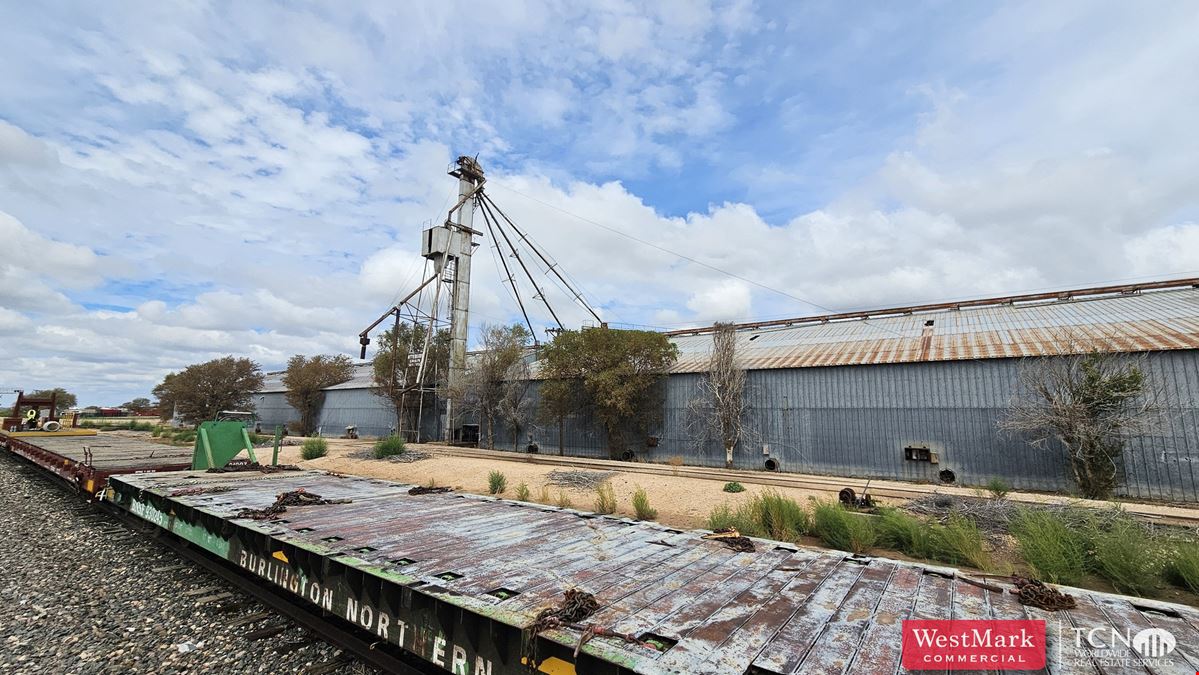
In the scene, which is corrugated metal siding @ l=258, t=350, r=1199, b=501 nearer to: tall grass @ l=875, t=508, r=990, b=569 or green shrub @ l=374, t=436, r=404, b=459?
tall grass @ l=875, t=508, r=990, b=569

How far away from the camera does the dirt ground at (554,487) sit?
1223cm

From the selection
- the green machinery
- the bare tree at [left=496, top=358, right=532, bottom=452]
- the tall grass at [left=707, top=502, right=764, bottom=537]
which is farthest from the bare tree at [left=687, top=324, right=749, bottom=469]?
the green machinery

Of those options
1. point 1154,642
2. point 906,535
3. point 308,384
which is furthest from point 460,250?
point 1154,642

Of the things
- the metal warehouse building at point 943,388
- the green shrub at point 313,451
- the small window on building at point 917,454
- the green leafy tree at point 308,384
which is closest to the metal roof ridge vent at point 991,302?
the metal warehouse building at point 943,388

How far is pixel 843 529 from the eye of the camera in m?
8.53

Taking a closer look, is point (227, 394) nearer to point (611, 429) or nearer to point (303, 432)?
point (303, 432)

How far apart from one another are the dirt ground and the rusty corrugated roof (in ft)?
27.4

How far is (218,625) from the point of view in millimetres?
5039

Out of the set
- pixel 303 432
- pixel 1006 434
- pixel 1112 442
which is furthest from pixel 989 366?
pixel 303 432

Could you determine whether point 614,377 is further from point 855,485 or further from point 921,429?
point 921,429

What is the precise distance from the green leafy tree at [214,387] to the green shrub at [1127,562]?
1955 inches

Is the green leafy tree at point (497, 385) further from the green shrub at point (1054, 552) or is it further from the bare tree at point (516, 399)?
the green shrub at point (1054, 552)

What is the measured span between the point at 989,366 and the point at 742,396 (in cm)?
870

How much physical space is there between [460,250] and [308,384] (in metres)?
19.6
